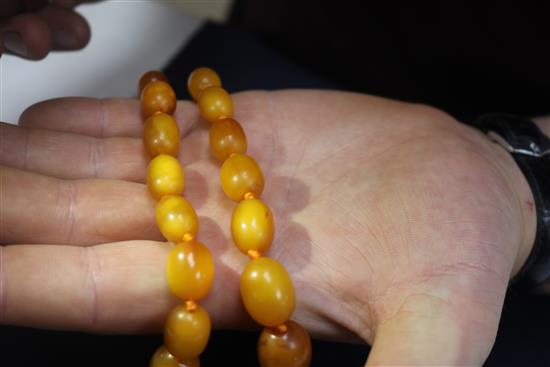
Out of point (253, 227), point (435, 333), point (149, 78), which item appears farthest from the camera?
point (149, 78)

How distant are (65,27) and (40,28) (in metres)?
0.09

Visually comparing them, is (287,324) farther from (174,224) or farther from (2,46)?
(2,46)

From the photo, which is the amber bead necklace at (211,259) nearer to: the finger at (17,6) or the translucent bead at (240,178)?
the translucent bead at (240,178)

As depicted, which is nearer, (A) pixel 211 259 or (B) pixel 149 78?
(A) pixel 211 259

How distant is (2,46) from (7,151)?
28 cm

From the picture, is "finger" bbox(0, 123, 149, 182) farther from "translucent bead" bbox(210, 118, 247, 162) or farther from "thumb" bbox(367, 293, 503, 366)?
"thumb" bbox(367, 293, 503, 366)

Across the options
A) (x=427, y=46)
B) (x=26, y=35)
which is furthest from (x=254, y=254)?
(x=427, y=46)

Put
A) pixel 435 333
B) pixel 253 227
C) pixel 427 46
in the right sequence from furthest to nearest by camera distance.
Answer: pixel 427 46
pixel 253 227
pixel 435 333

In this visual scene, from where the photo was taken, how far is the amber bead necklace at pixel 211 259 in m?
0.68

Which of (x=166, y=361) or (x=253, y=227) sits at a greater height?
(x=253, y=227)

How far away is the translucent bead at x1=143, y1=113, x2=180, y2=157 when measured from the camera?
0.84 meters

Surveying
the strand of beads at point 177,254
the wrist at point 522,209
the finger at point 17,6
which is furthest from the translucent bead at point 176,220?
the finger at point 17,6

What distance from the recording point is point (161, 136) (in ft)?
2.76

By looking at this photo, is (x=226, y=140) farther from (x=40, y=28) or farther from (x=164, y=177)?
(x=40, y=28)
